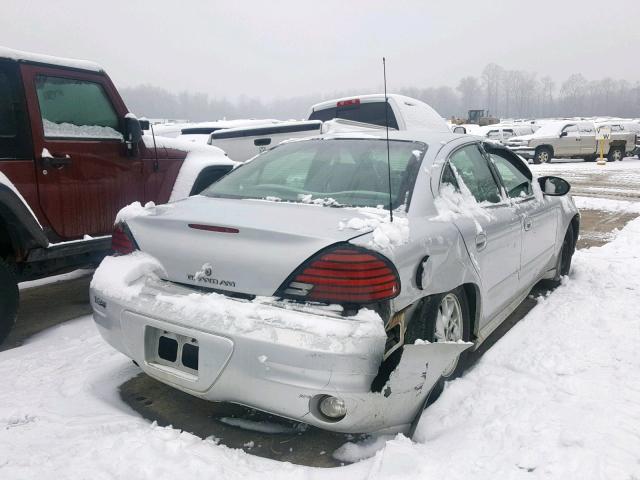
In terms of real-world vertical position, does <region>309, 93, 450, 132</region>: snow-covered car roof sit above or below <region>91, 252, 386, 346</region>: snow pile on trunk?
above

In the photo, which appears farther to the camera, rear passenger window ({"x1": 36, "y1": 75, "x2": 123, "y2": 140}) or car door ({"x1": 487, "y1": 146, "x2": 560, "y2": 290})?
rear passenger window ({"x1": 36, "y1": 75, "x2": 123, "y2": 140})

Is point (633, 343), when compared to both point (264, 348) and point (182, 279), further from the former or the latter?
point (182, 279)

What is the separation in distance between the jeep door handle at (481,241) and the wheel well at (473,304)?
23 cm

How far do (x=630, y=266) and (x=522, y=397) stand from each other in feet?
11.9

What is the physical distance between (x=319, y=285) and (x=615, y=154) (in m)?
25.4

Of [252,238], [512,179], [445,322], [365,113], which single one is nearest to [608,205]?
[365,113]

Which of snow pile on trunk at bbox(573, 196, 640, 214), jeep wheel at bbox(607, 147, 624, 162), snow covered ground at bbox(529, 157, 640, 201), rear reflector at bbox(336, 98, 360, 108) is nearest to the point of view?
rear reflector at bbox(336, 98, 360, 108)

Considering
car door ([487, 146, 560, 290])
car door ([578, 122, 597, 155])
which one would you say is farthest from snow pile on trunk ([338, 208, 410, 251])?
car door ([578, 122, 597, 155])

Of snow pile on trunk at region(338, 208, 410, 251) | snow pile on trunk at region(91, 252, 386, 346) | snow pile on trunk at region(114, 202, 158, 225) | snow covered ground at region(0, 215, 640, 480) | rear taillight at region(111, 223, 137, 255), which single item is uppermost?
snow pile on trunk at region(114, 202, 158, 225)

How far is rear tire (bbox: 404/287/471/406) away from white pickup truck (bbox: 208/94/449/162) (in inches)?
181

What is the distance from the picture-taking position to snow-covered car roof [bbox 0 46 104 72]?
158 inches

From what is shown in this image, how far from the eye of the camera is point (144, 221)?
2820mm

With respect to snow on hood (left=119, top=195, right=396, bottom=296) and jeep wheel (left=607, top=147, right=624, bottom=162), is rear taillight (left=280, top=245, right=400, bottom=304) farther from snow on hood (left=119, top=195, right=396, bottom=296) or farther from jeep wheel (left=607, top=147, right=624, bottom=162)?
jeep wheel (left=607, top=147, right=624, bottom=162)

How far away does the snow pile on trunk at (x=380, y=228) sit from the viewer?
233 centimetres
